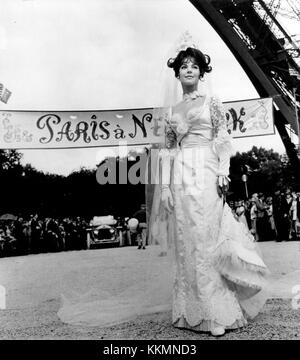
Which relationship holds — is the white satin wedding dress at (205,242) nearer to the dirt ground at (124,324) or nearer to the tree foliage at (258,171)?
the dirt ground at (124,324)

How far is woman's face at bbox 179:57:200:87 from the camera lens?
275 centimetres

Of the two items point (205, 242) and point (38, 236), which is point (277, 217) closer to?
point (38, 236)

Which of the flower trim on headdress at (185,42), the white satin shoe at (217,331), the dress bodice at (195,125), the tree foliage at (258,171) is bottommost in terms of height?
the white satin shoe at (217,331)

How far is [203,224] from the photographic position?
2.57m

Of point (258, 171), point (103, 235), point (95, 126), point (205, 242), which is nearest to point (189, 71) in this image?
point (205, 242)

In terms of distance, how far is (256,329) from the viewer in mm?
2508

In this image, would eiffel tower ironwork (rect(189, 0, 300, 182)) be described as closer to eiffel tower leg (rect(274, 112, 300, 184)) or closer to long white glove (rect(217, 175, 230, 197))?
eiffel tower leg (rect(274, 112, 300, 184))

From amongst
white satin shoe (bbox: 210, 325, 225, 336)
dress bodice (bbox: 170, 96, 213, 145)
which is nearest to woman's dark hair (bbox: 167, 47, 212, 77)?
dress bodice (bbox: 170, 96, 213, 145)

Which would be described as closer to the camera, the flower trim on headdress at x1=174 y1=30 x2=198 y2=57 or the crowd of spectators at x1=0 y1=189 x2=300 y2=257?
the flower trim on headdress at x1=174 y1=30 x2=198 y2=57

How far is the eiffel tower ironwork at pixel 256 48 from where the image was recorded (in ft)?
16.6

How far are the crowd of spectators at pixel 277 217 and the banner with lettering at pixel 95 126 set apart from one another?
3528 mm

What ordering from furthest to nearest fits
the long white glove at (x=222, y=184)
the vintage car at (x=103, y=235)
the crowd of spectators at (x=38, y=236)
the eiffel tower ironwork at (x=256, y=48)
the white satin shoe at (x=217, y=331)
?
1. the vintage car at (x=103, y=235)
2. the crowd of spectators at (x=38, y=236)
3. the eiffel tower ironwork at (x=256, y=48)
4. the long white glove at (x=222, y=184)
5. the white satin shoe at (x=217, y=331)

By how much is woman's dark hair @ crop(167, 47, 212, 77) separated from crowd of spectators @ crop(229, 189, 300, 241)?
6.67 m

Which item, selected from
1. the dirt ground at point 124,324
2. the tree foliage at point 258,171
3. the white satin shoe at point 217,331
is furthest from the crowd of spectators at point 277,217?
the white satin shoe at point 217,331
